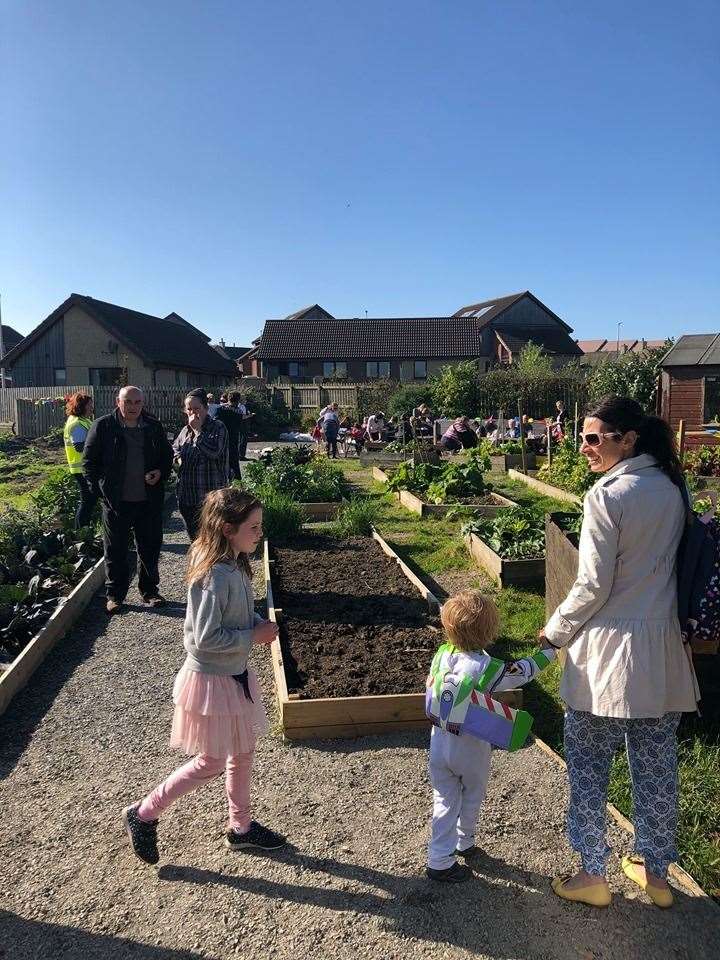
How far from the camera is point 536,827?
334 centimetres

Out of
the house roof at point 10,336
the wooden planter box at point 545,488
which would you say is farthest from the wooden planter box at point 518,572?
the house roof at point 10,336

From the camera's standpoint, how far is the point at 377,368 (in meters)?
49.4

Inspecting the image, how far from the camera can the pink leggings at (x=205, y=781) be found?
3.08m

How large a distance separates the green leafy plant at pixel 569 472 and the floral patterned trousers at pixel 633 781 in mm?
9115

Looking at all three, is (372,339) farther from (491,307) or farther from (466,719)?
(466,719)

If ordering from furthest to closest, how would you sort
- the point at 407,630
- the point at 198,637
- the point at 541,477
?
the point at 541,477 < the point at 407,630 < the point at 198,637

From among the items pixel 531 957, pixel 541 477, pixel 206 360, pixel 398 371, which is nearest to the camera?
pixel 531 957

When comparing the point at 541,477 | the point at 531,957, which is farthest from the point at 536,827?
the point at 541,477

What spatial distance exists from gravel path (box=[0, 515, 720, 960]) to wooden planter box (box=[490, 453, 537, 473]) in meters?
12.9

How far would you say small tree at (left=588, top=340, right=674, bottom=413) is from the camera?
28266 mm

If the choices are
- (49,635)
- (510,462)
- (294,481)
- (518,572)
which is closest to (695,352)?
(510,462)

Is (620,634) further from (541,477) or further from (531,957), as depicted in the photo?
(541,477)

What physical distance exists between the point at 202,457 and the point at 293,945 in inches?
190

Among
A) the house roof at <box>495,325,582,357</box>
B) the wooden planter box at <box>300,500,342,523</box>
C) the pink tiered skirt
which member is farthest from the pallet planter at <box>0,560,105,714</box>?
the house roof at <box>495,325,582,357</box>
